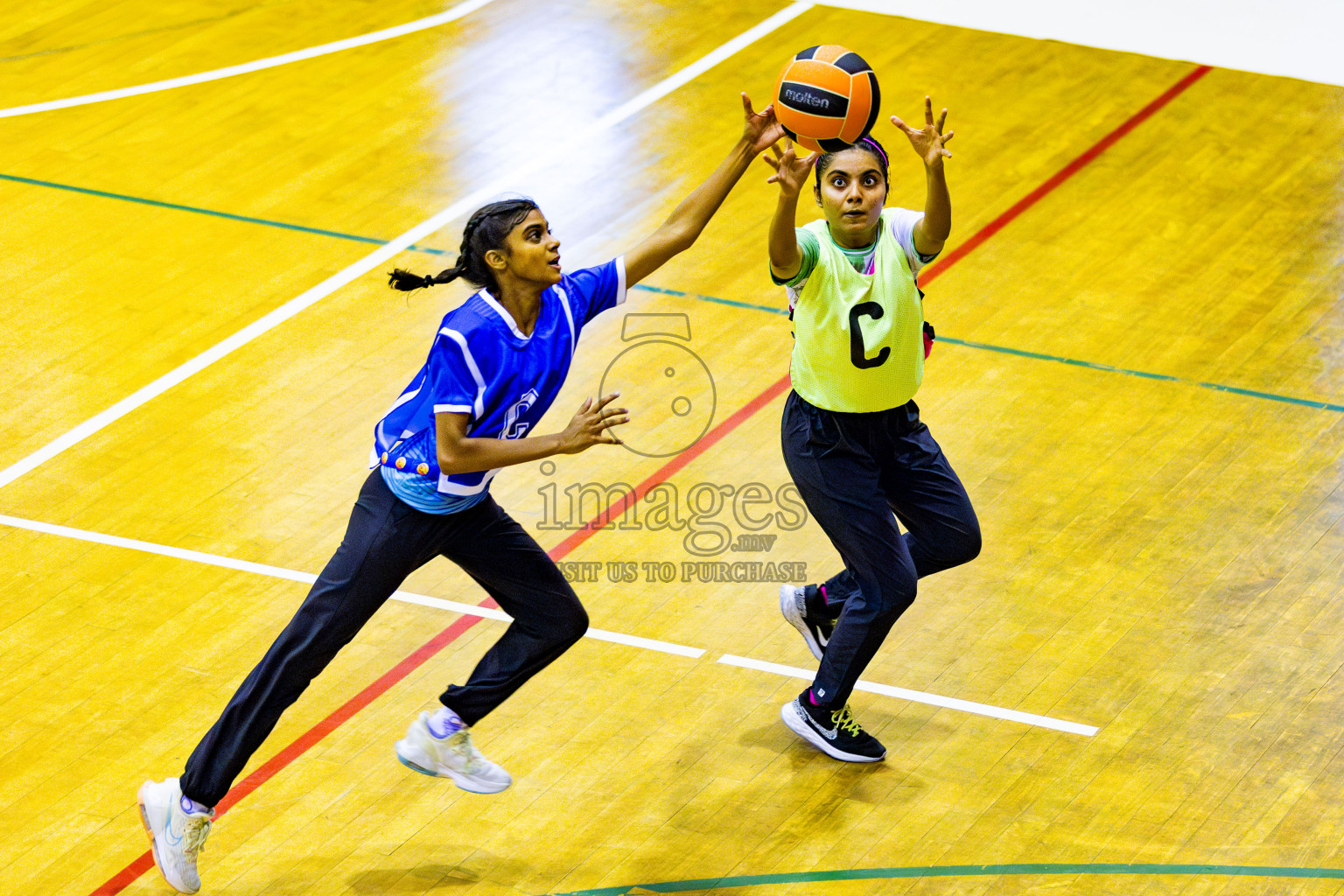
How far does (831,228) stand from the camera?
650 cm

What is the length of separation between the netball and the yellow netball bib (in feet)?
1.08

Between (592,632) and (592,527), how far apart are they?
897 mm

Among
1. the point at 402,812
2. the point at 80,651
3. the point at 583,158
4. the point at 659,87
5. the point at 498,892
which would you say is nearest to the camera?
the point at 498,892

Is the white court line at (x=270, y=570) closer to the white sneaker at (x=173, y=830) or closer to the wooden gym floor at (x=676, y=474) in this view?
the wooden gym floor at (x=676, y=474)

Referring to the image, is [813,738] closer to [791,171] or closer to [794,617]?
[794,617]

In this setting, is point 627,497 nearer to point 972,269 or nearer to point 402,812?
point 402,812

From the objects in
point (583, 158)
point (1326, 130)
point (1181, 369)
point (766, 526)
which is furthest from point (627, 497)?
point (1326, 130)

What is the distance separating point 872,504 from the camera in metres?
6.55

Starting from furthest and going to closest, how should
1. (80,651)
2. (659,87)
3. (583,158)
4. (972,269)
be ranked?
1. (659,87)
2. (583,158)
3. (972,269)
4. (80,651)

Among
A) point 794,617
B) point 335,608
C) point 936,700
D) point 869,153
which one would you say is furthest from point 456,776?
point 869,153

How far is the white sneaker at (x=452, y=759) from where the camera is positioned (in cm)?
657

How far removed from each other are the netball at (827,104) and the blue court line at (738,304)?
3.65m

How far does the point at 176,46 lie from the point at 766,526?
800 centimetres

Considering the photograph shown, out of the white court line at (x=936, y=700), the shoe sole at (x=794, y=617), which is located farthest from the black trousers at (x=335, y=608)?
the white court line at (x=936, y=700)
